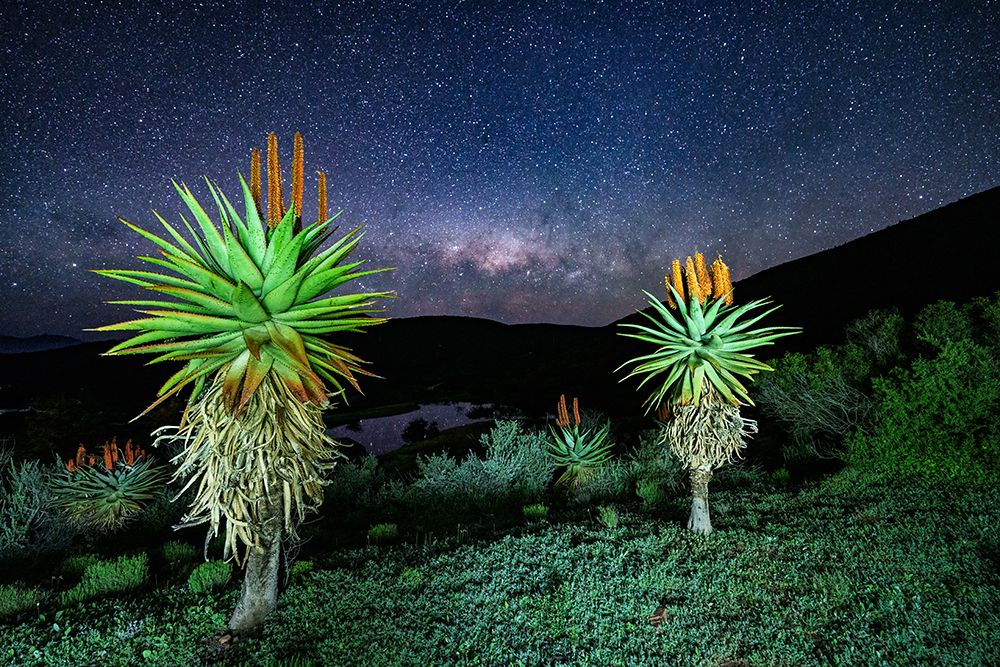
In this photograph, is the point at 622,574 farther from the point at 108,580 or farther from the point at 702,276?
the point at 108,580

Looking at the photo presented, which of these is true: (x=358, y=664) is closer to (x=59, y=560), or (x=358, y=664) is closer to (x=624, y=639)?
(x=624, y=639)

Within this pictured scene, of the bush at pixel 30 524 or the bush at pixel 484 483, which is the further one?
the bush at pixel 484 483

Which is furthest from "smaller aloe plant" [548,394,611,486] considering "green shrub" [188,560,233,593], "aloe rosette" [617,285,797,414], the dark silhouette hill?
the dark silhouette hill

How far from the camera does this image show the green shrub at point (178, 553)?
6.47 m

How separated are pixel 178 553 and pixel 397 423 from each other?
107 feet

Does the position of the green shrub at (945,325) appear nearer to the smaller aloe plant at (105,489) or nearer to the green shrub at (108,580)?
the green shrub at (108,580)

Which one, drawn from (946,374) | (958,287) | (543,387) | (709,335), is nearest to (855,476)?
(946,374)

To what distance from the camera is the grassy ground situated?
3.99 meters

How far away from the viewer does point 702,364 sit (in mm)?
6008

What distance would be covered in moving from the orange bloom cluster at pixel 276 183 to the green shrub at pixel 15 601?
15.6 ft

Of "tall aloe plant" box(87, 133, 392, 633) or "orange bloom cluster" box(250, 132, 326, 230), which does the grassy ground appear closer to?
"tall aloe plant" box(87, 133, 392, 633)

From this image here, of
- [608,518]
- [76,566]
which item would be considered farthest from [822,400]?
[76,566]

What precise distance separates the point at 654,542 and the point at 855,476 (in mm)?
4991

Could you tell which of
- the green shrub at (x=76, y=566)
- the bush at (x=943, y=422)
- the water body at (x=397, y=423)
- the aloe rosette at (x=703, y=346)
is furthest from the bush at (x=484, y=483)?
the water body at (x=397, y=423)
